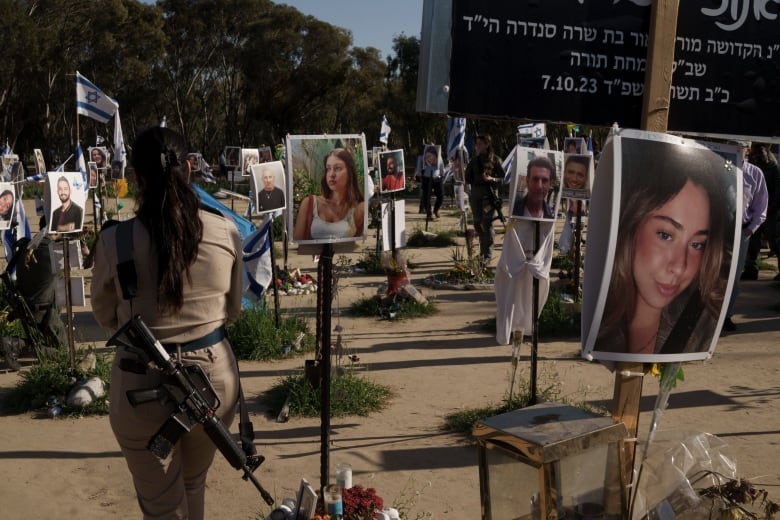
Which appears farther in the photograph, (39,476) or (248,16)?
(248,16)

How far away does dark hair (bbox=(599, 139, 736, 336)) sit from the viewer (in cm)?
275

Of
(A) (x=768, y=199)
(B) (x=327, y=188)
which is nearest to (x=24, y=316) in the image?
(B) (x=327, y=188)

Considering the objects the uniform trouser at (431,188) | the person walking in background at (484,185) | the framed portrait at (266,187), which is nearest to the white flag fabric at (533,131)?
the uniform trouser at (431,188)

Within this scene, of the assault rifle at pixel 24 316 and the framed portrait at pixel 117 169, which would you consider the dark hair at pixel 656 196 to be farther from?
the framed portrait at pixel 117 169

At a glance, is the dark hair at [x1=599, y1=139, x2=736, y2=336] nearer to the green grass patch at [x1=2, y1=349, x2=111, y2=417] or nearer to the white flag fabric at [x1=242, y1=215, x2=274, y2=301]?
the green grass patch at [x1=2, y1=349, x2=111, y2=417]

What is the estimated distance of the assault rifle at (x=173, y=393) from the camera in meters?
2.76

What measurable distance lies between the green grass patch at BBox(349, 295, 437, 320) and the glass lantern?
20.4 feet

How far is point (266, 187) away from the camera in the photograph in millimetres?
8188

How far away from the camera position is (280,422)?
582cm

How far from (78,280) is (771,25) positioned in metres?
5.73

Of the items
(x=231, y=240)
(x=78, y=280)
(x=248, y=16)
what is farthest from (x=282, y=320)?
(x=248, y=16)

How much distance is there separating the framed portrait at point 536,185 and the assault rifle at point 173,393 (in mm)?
3454

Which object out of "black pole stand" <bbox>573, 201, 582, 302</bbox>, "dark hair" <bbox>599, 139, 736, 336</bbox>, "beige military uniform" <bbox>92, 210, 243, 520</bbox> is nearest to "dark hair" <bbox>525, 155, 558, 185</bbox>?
"black pole stand" <bbox>573, 201, 582, 302</bbox>

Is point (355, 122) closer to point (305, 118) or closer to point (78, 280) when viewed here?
point (305, 118)
